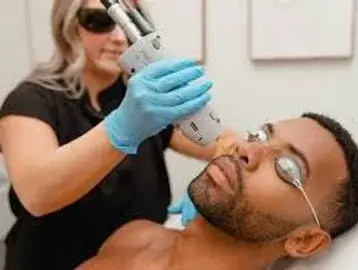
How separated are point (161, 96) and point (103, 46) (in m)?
0.42

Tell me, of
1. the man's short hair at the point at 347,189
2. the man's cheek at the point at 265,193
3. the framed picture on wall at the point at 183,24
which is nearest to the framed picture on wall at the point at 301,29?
the framed picture on wall at the point at 183,24

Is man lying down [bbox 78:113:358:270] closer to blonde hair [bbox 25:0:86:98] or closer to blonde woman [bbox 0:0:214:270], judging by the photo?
blonde woman [bbox 0:0:214:270]

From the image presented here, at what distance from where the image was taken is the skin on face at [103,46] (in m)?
1.42

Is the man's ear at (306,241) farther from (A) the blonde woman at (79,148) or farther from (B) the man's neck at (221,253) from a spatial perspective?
(A) the blonde woman at (79,148)

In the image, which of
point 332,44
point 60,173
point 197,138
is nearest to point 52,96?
point 60,173

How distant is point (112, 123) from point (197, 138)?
0.55ft

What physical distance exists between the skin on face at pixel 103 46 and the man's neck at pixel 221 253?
438 millimetres

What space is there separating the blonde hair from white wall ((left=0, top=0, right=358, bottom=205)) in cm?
58

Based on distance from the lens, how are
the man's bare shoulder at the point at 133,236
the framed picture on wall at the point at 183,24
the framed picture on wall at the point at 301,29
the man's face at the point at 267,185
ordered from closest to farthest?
1. the man's face at the point at 267,185
2. the man's bare shoulder at the point at 133,236
3. the framed picture on wall at the point at 301,29
4. the framed picture on wall at the point at 183,24

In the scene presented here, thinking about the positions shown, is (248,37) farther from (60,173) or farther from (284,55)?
(60,173)

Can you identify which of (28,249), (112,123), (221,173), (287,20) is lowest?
(28,249)

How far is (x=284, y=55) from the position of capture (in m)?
1.79

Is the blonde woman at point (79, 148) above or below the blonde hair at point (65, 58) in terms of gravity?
below

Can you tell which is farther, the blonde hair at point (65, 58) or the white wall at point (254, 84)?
the white wall at point (254, 84)
